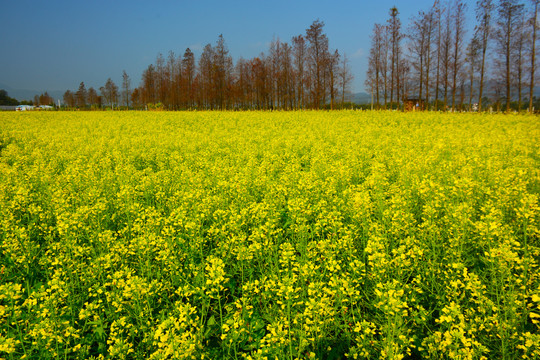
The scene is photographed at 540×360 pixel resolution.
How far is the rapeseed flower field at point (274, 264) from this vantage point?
3.03m

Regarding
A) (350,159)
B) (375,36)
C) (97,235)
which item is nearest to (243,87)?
(375,36)

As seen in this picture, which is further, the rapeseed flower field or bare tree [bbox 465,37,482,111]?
bare tree [bbox 465,37,482,111]

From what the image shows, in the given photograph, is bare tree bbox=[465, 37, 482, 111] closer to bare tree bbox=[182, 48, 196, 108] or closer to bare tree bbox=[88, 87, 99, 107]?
bare tree bbox=[182, 48, 196, 108]

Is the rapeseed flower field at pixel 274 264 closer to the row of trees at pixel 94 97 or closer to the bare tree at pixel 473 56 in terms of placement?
the bare tree at pixel 473 56

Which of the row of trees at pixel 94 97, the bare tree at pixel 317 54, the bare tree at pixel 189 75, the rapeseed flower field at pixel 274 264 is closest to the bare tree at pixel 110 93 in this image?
the row of trees at pixel 94 97

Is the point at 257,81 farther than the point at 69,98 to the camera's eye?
No

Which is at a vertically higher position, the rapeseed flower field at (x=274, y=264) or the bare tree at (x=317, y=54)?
the bare tree at (x=317, y=54)

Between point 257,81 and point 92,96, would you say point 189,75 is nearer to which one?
point 257,81

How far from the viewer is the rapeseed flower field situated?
3025mm

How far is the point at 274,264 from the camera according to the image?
4.68 m

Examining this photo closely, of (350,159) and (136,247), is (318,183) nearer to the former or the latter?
(350,159)

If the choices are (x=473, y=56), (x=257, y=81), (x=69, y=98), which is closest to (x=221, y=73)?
(x=257, y=81)

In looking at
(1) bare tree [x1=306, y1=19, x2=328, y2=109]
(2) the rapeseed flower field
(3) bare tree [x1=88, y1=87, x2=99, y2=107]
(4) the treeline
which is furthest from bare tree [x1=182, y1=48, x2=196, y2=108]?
(2) the rapeseed flower field

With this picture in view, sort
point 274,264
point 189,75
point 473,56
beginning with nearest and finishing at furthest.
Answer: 1. point 274,264
2. point 473,56
3. point 189,75
